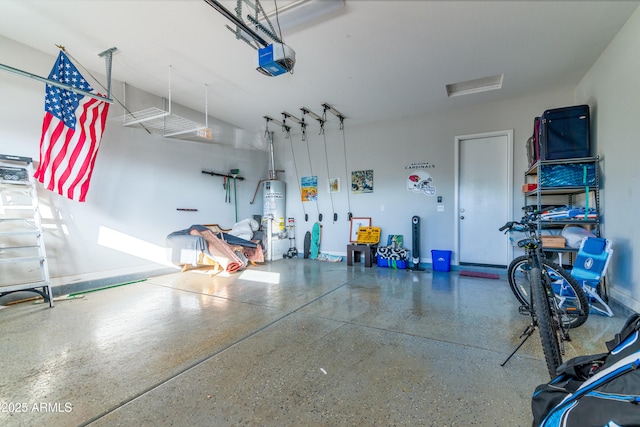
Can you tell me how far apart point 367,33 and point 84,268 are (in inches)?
193

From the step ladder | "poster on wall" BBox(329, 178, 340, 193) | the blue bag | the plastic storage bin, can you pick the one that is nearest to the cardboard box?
the plastic storage bin

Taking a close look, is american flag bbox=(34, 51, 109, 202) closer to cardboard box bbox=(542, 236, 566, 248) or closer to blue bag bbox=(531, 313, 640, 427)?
blue bag bbox=(531, 313, 640, 427)

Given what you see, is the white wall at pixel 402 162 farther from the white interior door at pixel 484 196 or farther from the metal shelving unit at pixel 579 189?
the metal shelving unit at pixel 579 189

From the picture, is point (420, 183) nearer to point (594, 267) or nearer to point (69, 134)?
point (594, 267)

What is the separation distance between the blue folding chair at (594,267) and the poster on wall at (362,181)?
3.59 meters

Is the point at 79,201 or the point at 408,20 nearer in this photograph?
the point at 408,20

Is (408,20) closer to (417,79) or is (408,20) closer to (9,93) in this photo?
(417,79)

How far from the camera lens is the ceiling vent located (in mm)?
4125

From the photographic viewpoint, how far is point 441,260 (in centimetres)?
494

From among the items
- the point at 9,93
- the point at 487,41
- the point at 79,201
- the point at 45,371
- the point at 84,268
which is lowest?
the point at 45,371

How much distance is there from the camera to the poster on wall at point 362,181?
19.4 ft

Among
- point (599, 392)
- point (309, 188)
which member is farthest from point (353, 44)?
point (309, 188)

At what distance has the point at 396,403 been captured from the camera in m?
1.50

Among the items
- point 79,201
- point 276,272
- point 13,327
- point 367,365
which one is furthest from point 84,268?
point 367,365
